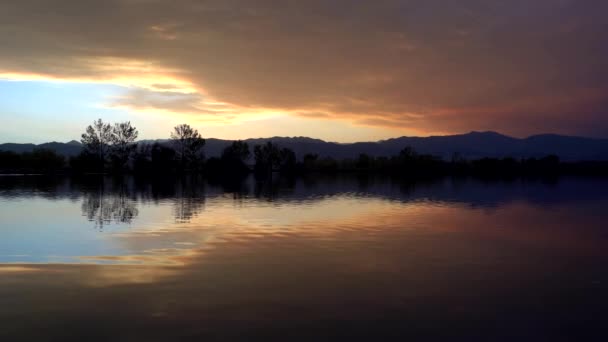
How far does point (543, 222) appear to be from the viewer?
80.6 ft

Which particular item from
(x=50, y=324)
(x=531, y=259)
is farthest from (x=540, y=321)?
(x=50, y=324)

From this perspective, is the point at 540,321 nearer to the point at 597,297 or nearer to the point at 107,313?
the point at 597,297

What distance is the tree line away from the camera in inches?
4136

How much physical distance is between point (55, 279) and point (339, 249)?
859cm

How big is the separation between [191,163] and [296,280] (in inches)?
4201

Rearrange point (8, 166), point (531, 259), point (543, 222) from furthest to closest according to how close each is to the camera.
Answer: point (8, 166) < point (543, 222) < point (531, 259)

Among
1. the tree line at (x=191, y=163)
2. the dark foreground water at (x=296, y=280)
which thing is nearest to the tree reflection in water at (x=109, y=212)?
the dark foreground water at (x=296, y=280)

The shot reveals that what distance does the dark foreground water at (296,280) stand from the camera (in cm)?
825

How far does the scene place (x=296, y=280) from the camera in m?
11.4

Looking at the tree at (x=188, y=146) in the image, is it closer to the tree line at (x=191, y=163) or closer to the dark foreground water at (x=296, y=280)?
the tree line at (x=191, y=163)

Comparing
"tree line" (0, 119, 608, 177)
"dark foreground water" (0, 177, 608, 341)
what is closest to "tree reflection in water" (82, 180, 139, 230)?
"dark foreground water" (0, 177, 608, 341)

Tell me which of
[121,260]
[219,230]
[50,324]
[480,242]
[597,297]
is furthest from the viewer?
[219,230]

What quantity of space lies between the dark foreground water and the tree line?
293 ft

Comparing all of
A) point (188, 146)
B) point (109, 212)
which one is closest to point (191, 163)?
point (188, 146)
